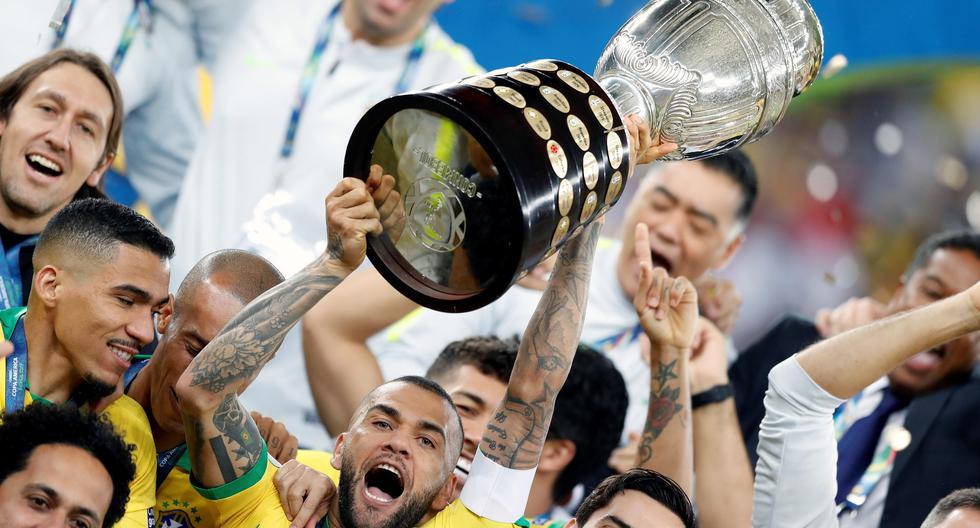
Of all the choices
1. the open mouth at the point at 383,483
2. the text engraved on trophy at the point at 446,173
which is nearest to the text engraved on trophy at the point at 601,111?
the text engraved on trophy at the point at 446,173

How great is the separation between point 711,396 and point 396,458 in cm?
124

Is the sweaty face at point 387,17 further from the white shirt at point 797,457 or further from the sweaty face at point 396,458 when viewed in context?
the white shirt at point 797,457

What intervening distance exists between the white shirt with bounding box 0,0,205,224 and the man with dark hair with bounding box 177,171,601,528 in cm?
186

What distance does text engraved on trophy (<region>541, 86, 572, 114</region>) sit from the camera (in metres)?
1.85

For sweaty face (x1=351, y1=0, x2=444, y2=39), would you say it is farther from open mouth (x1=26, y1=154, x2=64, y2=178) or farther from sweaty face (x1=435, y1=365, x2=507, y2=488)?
sweaty face (x1=435, y1=365, x2=507, y2=488)

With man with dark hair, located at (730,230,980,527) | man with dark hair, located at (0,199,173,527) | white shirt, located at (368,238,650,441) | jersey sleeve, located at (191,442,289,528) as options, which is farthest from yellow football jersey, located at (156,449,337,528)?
man with dark hair, located at (730,230,980,527)

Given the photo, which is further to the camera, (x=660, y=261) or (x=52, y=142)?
(x=660, y=261)

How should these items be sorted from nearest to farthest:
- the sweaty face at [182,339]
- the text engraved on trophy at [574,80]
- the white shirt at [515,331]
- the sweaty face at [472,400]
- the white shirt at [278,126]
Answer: the text engraved on trophy at [574,80], the sweaty face at [182,339], the sweaty face at [472,400], the white shirt at [515,331], the white shirt at [278,126]

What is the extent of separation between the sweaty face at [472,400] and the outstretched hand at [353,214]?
1.07m

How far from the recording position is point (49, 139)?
3.19 metres

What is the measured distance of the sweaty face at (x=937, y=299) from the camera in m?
3.57

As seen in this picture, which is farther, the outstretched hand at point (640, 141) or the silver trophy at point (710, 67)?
the silver trophy at point (710, 67)

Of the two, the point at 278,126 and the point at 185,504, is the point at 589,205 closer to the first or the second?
the point at 185,504

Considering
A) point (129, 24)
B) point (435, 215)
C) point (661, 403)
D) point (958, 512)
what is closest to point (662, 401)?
point (661, 403)
